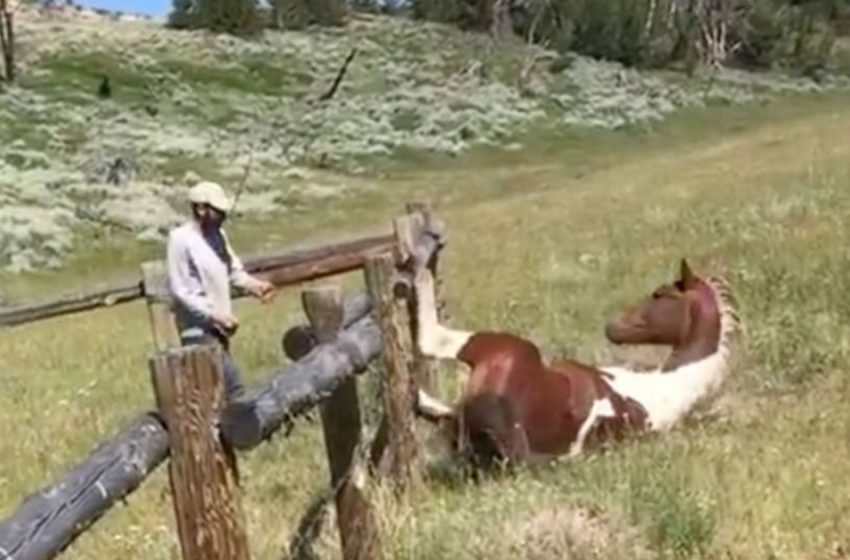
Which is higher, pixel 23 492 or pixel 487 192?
pixel 23 492

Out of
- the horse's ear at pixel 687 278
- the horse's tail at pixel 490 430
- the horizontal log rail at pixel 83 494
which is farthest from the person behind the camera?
the horse's ear at pixel 687 278

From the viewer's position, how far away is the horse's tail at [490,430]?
757 cm

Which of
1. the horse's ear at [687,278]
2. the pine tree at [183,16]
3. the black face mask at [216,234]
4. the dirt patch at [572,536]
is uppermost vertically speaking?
the black face mask at [216,234]

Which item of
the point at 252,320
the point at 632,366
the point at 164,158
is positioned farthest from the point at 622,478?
the point at 164,158

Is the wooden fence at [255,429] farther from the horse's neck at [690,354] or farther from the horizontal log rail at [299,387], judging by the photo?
the horse's neck at [690,354]

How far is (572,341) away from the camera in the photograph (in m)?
11.7

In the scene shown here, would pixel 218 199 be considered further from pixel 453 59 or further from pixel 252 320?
pixel 453 59

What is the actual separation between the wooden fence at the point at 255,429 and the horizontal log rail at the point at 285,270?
5.76 ft

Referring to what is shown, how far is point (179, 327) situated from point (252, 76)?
46.0 m

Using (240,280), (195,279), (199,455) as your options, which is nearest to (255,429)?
(199,455)

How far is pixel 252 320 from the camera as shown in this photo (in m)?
17.4

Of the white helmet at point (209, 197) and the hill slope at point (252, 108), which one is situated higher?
the white helmet at point (209, 197)

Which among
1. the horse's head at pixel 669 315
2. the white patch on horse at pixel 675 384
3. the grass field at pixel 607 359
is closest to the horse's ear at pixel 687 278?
the horse's head at pixel 669 315

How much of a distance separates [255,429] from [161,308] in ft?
17.7
